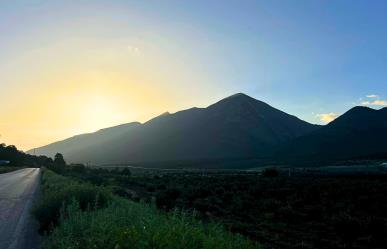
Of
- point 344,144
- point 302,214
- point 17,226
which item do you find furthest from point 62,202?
point 344,144

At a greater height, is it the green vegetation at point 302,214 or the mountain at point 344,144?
the mountain at point 344,144

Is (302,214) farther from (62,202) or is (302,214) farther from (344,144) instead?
(344,144)

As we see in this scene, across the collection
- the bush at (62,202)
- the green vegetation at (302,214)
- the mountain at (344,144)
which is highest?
the mountain at (344,144)

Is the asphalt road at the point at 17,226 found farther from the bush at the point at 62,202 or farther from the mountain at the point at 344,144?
the mountain at the point at 344,144

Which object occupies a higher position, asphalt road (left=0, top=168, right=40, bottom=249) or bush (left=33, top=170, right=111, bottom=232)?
bush (left=33, top=170, right=111, bottom=232)

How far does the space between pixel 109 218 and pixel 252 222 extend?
1425 centimetres

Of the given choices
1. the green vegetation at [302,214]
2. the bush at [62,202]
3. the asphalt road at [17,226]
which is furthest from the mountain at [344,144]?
A: the bush at [62,202]

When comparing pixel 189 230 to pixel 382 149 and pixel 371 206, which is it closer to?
pixel 371 206

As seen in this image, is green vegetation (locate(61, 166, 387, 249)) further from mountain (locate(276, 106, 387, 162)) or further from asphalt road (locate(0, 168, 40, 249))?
mountain (locate(276, 106, 387, 162))

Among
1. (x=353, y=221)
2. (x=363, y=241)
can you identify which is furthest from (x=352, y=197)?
(x=363, y=241)

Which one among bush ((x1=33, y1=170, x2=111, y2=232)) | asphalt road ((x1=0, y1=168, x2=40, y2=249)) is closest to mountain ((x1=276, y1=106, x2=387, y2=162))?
asphalt road ((x1=0, y1=168, x2=40, y2=249))

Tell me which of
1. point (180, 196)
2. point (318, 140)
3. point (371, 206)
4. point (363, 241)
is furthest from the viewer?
point (318, 140)

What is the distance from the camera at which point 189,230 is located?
8.74 meters

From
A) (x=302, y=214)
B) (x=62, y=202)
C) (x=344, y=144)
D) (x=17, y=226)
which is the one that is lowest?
(x=302, y=214)
